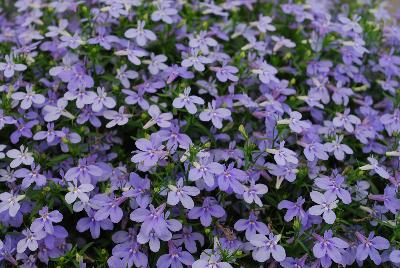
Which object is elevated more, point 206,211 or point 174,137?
point 174,137

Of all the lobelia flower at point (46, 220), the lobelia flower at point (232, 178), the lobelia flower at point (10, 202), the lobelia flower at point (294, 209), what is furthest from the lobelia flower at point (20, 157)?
the lobelia flower at point (294, 209)

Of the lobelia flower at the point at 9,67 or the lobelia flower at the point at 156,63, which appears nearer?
the lobelia flower at the point at 9,67

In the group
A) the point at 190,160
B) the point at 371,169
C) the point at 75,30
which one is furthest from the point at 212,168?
the point at 75,30

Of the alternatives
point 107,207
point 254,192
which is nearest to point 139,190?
point 107,207

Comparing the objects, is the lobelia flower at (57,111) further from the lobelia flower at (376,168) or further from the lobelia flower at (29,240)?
the lobelia flower at (376,168)

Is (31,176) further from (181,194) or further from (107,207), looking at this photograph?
(181,194)
